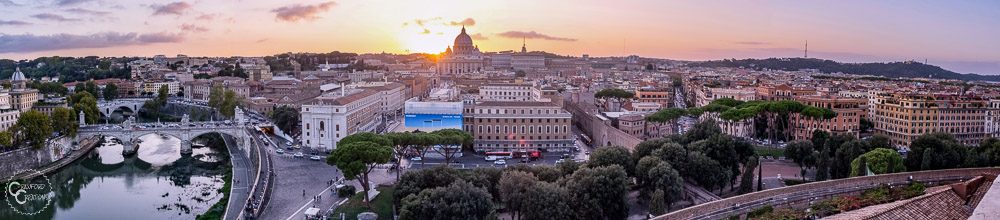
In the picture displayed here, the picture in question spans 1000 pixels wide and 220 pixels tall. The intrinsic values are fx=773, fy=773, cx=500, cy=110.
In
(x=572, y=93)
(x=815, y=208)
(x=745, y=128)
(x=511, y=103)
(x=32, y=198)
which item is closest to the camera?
(x=815, y=208)

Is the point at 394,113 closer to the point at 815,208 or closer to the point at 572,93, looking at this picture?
the point at 572,93

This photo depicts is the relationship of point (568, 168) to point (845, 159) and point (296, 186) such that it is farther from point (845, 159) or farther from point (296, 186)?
point (845, 159)

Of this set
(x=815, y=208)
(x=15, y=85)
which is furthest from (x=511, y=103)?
(x=15, y=85)

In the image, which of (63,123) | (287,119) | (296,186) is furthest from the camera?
(287,119)

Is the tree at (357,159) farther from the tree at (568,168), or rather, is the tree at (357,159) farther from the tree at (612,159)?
the tree at (612,159)

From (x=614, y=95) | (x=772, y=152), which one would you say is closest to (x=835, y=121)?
(x=772, y=152)

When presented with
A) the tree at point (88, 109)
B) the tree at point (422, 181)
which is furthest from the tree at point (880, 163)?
the tree at point (88, 109)
